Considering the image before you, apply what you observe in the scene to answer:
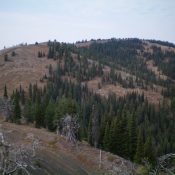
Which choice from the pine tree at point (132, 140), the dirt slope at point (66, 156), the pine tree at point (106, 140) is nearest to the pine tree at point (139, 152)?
the pine tree at point (132, 140)

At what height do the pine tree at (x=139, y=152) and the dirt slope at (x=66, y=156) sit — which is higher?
the dirt slope at (x=66, y=156)

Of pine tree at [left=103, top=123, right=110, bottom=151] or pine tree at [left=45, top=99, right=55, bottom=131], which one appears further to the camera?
pine tree at [left=45, top=99, right=55, bottom=131]

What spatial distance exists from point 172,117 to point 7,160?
188 meters

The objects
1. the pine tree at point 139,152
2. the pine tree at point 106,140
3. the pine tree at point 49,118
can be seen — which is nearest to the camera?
the pine tree at point 139,152

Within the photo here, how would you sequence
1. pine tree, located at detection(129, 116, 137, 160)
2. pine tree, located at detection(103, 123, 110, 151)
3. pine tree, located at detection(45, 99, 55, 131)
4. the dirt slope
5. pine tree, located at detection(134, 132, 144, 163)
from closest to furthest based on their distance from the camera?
the dirt slope → pine tree, located at detection(134, 132, 144, 163) → pine tree, located at detection(129, 116, 137, 160) → pine tree, located at detection(103, 123, 110, 151) → pine tree, located at detection(45, 99, 55, 131)

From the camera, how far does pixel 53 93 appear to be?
18325 cm

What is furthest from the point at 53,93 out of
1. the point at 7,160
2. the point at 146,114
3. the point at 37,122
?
the point at 7,160

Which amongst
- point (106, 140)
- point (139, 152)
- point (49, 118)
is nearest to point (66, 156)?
point (139, 152)

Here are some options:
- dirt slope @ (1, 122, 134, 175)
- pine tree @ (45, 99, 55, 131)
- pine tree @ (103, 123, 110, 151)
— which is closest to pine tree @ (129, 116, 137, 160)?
pine tree @ (103, 123, 110, 151)

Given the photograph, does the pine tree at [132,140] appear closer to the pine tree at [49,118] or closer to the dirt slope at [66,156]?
the dirt slope at [66,156]

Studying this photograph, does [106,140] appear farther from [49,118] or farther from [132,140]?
[49,118]

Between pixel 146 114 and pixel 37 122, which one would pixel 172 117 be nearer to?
Result: pixel 146 114

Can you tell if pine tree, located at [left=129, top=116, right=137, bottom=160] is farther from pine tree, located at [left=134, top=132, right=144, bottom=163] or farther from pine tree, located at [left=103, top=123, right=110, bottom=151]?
pine tree, located at [left=134, top=132, right=144, bottom=163]

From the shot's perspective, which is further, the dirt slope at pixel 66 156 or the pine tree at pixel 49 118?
the pine tree at pixel 49 118
